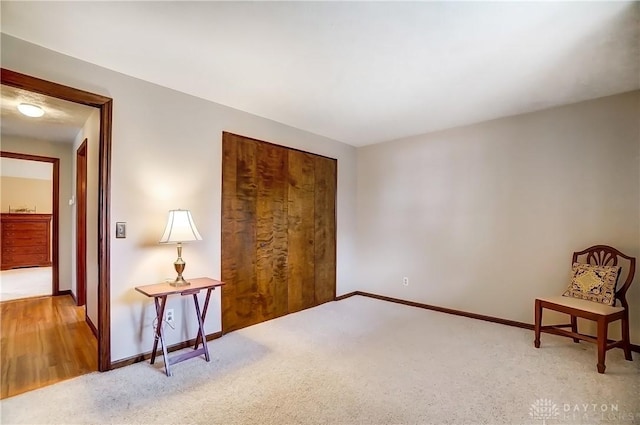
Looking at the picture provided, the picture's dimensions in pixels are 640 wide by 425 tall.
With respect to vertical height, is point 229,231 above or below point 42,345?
above

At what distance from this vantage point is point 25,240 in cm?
709

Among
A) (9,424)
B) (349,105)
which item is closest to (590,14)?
(349,105)

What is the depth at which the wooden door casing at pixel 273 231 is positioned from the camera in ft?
10.7

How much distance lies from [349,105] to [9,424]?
3381mm

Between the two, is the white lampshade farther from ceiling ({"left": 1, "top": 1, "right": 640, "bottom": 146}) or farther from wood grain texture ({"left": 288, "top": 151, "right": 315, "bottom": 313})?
wood grain texture ({"left": 288, "top": 151, "right": 315, "bottom": 313})

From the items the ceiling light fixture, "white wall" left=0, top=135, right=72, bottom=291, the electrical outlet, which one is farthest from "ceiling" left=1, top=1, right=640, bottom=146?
"white wall" left=0, top=135, right=72, bottom=291

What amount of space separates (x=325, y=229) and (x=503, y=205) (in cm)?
222

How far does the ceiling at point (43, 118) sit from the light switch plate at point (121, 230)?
4.65 feet

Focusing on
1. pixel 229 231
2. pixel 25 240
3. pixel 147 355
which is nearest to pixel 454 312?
pixel 229 231

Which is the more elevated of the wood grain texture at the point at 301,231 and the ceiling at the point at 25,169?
the ceiling at the point at 25,169

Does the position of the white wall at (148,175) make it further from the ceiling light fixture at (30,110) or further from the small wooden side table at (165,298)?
the ceiling light fixture at (30,110)

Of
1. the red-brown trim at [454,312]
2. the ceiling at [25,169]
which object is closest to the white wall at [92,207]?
the red-brown trim at [454,312]

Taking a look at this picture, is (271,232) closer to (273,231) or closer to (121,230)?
(273,231)

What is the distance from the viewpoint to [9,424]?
173 centimetres
